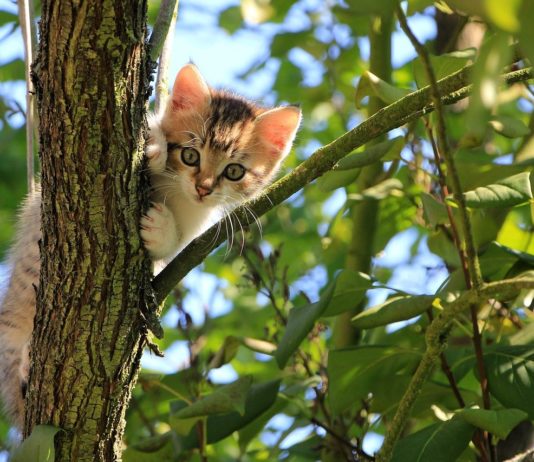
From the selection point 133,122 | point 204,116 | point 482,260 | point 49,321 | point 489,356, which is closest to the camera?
point 133,122

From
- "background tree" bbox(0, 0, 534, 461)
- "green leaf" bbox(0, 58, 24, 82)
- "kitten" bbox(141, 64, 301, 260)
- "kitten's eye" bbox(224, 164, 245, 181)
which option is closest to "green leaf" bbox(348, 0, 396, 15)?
"background tree" bbox(0, 0, 534, 461)

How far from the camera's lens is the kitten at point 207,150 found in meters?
2.97

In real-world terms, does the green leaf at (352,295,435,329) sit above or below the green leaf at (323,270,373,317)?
below

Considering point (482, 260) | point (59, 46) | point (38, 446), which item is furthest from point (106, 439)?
point (482, 260)

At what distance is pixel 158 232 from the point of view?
7.68ft

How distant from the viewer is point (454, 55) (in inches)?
91.7

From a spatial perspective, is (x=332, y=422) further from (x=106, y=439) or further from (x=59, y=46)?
(x=59, y=46)

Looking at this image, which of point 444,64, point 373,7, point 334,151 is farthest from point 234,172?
point 373,7

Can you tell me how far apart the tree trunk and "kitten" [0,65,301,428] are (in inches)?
27.4

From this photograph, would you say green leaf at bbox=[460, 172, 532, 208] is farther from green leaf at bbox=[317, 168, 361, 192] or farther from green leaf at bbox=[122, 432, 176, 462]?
green leaf at bbox=[122, 432, 176, 462]

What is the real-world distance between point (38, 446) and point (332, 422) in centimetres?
125

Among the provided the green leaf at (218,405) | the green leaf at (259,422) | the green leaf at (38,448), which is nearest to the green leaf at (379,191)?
the green leaf at (259,422)

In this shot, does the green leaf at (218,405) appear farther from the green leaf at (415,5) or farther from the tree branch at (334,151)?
the green leaf at (415,5)

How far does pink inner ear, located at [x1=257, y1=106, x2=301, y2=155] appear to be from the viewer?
3.45 m
